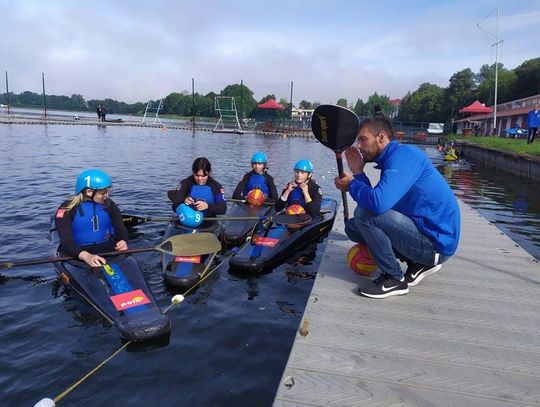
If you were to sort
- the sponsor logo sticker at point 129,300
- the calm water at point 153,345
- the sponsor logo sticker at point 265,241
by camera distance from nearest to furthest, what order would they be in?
the calm water at point 153,345 → the sponsor logo sticker at point 129,300 → the sponsor logo sticker at point 265,241

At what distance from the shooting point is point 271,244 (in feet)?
21.7

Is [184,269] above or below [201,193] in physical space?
below

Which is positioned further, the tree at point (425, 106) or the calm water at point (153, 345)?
the tree at point (425, 106)

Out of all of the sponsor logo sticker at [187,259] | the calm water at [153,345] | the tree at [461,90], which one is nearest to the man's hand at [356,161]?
the calm water at [153,345]

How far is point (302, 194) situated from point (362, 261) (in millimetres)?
3325

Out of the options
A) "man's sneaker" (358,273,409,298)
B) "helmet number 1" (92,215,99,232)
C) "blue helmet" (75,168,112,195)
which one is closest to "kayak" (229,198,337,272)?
"helmet number 1" (92,215,99,232)

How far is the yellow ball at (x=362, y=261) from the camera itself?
4.60m

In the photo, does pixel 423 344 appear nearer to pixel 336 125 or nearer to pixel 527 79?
pixel 336 125

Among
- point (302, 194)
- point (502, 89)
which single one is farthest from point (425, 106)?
point (302, 194)

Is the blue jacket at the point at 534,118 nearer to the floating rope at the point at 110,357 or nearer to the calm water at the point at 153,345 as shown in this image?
the calm water at the point at 153,345

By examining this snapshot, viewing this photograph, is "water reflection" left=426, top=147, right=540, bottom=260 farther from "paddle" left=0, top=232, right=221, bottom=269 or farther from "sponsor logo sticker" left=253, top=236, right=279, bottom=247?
"paddle" left=0, top=232, right=221, bottom=269

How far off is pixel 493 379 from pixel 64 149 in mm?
23245

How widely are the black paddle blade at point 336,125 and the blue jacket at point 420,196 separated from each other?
75 centimetres

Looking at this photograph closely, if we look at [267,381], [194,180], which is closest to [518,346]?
[267,381]
